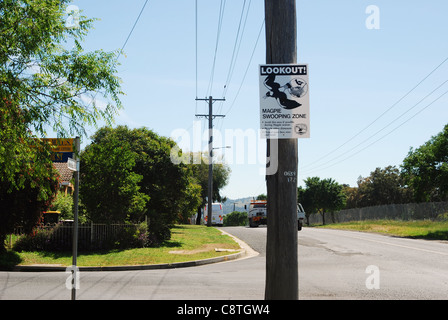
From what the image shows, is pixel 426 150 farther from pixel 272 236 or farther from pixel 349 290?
pixel 272 236

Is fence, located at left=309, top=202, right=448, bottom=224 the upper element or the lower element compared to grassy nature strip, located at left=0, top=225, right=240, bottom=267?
upper

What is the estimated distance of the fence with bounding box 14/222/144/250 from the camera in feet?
55.1

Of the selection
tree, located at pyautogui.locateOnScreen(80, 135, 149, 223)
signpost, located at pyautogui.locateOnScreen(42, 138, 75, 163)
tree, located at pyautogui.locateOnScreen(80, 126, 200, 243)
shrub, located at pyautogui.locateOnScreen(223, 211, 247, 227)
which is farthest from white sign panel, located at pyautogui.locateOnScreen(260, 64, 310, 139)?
shrub, located at pyautogui.locateOnScreen(223, 211, 247, 227)

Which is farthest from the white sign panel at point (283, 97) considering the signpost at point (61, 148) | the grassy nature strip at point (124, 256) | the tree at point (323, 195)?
the tree at point (323, 195)

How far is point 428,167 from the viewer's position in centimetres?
3019

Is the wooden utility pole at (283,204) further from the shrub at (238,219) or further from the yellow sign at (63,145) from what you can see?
the shrub at (238,219)

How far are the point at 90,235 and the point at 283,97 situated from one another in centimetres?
1423

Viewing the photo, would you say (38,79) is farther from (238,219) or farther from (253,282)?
(238,219)

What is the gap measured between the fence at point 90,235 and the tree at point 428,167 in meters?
21.4

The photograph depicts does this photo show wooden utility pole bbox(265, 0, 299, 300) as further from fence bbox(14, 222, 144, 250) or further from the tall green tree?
fence bbox(14, 222, 144, 250)

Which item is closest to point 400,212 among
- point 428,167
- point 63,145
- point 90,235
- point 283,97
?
point 428,167

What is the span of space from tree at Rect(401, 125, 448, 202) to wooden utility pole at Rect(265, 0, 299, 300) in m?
27.6

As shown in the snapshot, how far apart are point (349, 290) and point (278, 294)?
15.5ft
